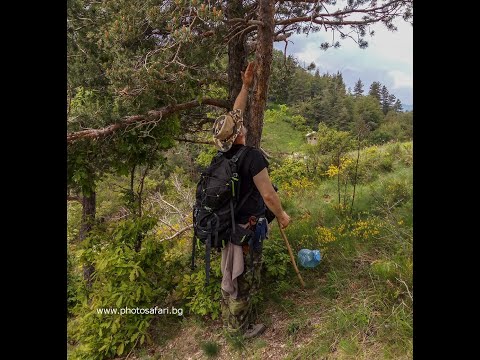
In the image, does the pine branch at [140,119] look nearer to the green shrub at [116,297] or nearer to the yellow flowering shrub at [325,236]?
the green shrub at [116,297]

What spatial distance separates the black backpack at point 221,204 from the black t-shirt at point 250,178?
5cm

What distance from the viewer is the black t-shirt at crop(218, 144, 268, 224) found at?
123 inches

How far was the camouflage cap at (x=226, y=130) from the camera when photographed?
3.26 meters

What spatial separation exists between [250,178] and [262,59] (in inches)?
62.6

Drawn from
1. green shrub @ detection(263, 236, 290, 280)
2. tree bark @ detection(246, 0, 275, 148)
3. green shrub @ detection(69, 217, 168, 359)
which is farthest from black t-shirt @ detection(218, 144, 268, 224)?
green shrub @ detection(69, 217, 168, 359)

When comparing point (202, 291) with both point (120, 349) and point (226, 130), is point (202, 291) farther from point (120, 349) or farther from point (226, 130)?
point (226, 130)

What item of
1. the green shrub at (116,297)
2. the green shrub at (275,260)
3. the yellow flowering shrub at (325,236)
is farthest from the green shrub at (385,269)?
the green shrub at (116,297)

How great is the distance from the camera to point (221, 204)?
3270 mm

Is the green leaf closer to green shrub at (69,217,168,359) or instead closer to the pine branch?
green shrub at (69,217,168,359)

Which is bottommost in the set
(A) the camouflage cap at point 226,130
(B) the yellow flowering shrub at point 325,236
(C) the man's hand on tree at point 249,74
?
(B) the yellow flowering shrub at point 325,236

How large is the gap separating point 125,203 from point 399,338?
14.4 feet
